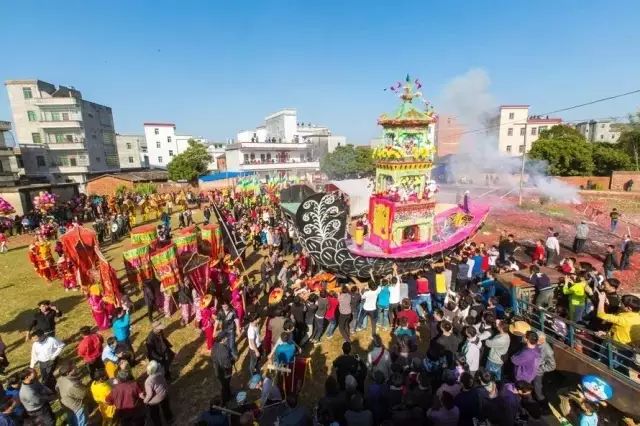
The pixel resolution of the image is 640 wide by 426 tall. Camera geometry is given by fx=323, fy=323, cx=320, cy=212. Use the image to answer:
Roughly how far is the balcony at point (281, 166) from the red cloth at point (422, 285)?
40313mm

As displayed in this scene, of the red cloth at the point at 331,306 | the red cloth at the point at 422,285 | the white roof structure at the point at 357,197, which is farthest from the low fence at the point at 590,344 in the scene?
the white roof structure at the point at 357,197

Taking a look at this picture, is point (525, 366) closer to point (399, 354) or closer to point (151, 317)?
point (399, 354)

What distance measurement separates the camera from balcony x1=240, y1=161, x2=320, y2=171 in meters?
46.2

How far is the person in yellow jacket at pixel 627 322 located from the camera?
5.45 meters

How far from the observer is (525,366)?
5.38m

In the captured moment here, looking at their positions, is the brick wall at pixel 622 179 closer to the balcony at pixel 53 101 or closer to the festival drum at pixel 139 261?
the festival drum at pixel 139 261

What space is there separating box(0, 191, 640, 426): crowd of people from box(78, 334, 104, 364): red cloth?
0.8 inches

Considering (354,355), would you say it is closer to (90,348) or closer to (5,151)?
(90,348)

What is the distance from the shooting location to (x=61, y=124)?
40.8 m

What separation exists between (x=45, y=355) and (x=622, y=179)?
132ft

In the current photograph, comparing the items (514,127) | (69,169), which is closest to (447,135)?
(514,127)

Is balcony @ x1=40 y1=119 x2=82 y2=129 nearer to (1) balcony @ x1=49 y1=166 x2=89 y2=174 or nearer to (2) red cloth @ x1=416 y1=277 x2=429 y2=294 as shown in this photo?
(1) balcony @ x1=49 y1=166 x2=89 y2=174

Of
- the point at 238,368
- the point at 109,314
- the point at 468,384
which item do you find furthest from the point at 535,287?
the point at 109,314

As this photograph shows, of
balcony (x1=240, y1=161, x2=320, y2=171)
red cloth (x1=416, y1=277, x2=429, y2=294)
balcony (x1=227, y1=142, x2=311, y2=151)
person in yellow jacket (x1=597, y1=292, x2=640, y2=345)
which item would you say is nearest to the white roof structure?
red cloth (x1=416, y1=277, x2=429, y2=294)
